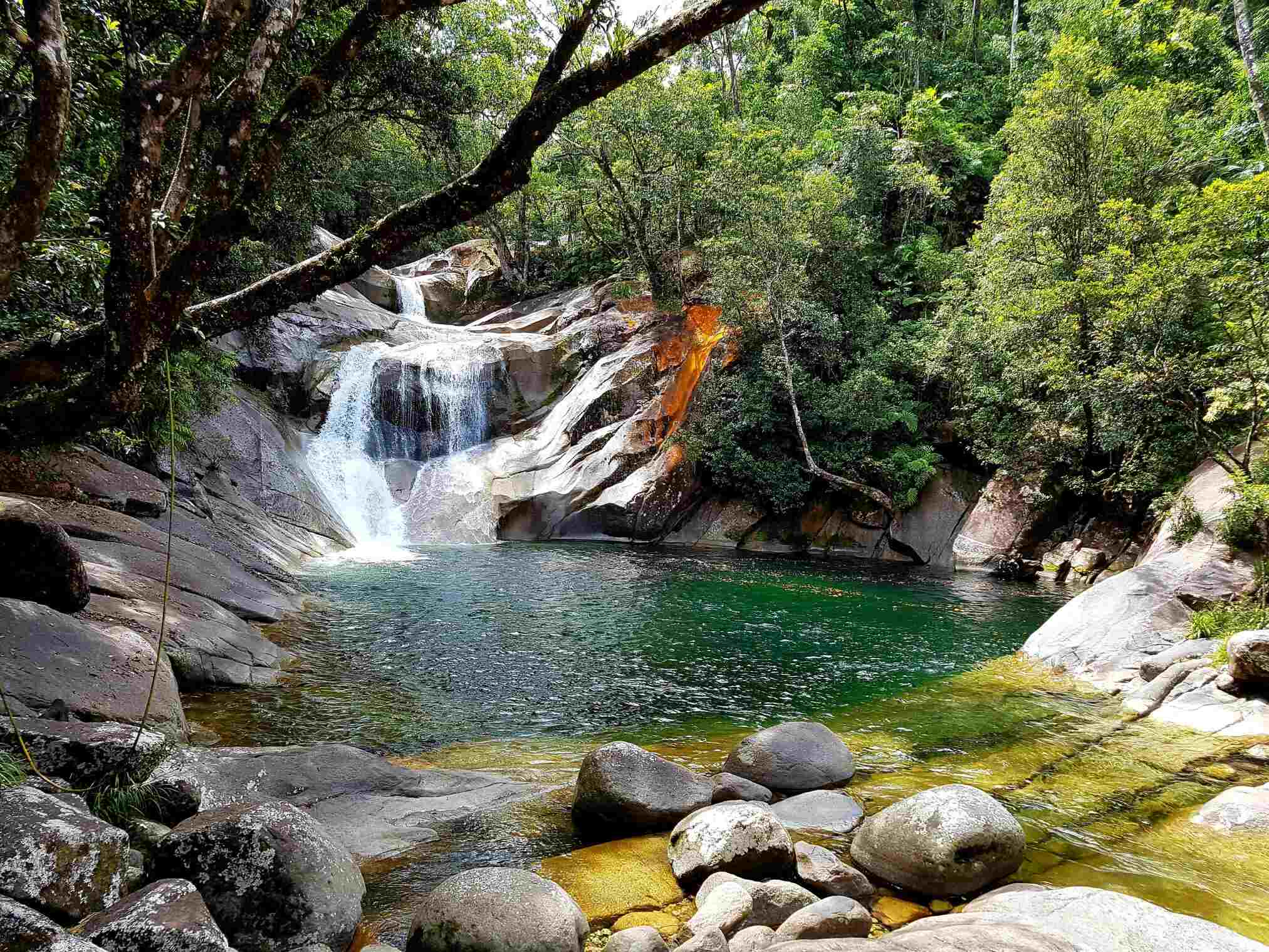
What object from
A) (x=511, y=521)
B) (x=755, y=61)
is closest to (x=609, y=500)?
(x=511, y=521)

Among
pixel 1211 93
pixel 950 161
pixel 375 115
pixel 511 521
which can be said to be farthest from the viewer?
pixel 950 161

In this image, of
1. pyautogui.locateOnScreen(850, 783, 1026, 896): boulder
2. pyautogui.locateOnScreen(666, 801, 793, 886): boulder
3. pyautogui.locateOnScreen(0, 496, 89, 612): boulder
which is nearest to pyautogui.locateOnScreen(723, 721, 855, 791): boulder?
pyautogui.locateOnScreen(850, 783, 1026, 896): boulder

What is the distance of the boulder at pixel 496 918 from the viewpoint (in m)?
3.84

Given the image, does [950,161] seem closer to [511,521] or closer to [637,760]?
[511,521]

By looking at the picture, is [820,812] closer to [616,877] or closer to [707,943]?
[616,877]

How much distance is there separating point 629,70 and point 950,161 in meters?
33.3

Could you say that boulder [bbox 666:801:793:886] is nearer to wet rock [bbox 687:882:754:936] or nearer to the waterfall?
wet rock [bbox 687:882:754:936]

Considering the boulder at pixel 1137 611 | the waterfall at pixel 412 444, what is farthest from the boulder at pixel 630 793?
the waterfall at pixel 412 444

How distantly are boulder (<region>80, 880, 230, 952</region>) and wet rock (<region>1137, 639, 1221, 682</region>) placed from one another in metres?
11.1

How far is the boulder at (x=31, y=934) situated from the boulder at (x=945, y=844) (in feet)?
15.9

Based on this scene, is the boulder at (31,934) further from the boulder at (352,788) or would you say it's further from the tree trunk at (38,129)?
the tree trunk at (38,129)

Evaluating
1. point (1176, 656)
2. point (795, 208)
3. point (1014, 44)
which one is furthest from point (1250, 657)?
point (1014, 44)

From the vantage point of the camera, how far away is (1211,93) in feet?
75.5

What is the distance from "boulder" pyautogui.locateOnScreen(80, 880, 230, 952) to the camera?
2.88 meters
